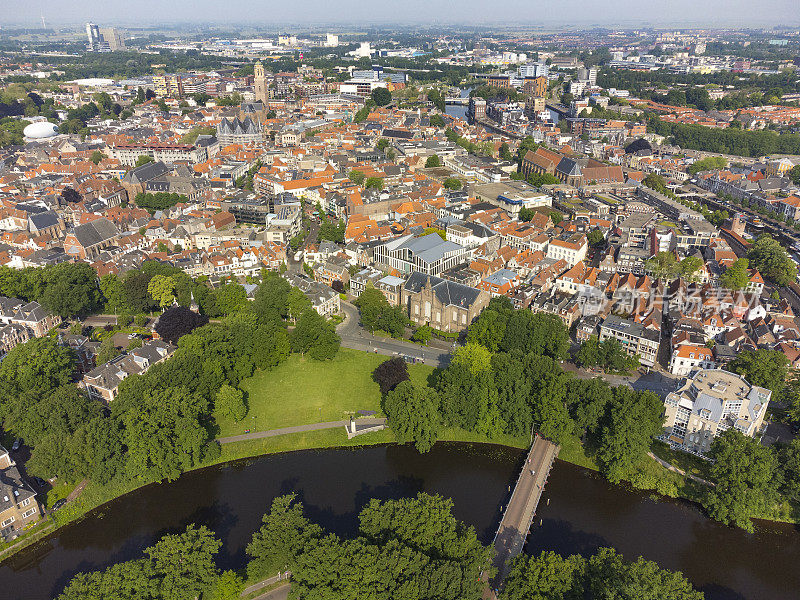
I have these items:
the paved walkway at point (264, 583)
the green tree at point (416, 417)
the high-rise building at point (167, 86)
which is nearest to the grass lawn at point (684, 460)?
the green tree at point (416, 417)

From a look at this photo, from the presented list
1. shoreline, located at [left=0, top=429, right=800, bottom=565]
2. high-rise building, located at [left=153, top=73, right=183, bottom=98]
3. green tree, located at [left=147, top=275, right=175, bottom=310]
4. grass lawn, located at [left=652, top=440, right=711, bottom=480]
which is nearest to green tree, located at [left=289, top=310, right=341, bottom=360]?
shoreline, located at [left=0, top=429, right=800, bottom=565]

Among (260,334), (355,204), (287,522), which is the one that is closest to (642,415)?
(287,522)

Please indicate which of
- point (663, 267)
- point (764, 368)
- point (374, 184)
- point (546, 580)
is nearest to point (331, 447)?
point (546, 580)

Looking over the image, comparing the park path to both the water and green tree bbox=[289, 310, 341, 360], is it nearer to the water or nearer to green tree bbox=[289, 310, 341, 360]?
the water

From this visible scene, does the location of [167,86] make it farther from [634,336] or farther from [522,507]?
[522,507]

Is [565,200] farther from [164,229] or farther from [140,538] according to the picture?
[140,538]
